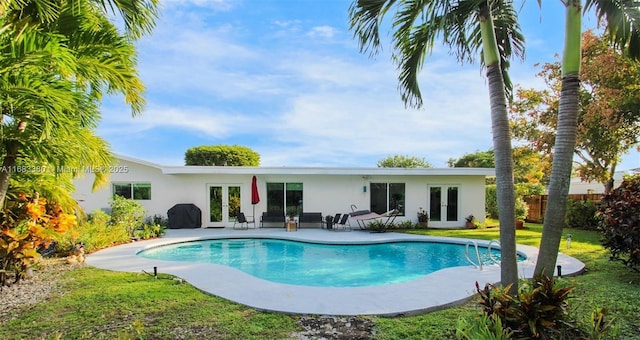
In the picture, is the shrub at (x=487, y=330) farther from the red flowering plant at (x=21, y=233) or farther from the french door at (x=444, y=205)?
the french door at (x=444, y=205)

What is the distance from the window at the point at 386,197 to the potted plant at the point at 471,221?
9.99 ft

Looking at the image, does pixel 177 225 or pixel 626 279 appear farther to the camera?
pixel 177 225

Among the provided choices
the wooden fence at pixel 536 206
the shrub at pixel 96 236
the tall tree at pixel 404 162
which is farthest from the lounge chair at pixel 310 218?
the tall tree at pixel 404 162

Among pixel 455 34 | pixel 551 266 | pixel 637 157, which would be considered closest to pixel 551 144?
pixel 637 157

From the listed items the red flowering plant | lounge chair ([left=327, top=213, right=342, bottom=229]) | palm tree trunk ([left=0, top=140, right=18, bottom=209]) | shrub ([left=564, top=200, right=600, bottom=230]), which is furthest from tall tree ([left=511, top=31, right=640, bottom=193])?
the red flowering plant

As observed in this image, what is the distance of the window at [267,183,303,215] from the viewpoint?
15826 mm

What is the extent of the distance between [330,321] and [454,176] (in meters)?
13.5

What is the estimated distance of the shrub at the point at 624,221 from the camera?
5695 millimetres

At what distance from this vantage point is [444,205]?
1614cm

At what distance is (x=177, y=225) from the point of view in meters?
14.9

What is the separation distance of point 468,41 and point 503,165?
7.65ft

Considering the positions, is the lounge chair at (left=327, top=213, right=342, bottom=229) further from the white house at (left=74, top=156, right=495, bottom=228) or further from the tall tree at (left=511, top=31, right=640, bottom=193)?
the tall tree at (left=511, top=31, right=640, bottom=193)

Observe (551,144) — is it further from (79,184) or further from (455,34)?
(79,184)

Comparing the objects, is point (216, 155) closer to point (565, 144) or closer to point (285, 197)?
point (285, 197)
